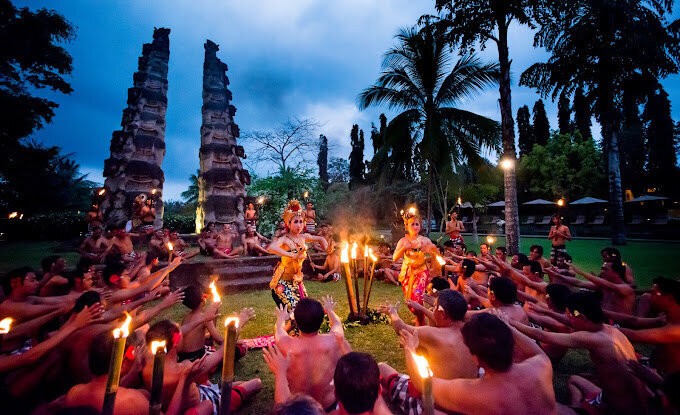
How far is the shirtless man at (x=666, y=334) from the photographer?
2715mm

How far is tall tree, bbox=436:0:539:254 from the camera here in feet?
30.0

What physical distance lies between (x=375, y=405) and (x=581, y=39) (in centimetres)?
1851

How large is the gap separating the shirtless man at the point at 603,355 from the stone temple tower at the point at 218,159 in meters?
15.9

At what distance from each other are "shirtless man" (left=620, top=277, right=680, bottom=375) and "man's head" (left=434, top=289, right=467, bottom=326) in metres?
1.70

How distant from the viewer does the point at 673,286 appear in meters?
2.87

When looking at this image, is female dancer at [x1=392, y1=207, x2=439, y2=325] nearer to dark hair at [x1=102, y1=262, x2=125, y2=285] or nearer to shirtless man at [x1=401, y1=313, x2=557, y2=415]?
shirtless man at [x1=401, y1=313, x2=557, y2=415]

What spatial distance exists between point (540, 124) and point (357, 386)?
5395cm

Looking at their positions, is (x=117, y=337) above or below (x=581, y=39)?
below

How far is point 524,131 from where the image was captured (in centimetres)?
4584

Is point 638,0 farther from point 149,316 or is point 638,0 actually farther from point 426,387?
point 149,316

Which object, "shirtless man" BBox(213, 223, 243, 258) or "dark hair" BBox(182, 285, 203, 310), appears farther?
"shirtless man" BBox(213, 223, 243, 258)

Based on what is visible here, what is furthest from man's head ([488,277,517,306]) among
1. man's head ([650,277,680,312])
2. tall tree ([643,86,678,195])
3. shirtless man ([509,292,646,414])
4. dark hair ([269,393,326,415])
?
tall tree ([643,86,678,195])

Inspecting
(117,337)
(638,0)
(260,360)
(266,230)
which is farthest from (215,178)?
(638,0)

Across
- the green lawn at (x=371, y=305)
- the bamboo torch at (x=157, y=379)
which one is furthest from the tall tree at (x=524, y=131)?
the bamboo torch at (x=157, y=379)
